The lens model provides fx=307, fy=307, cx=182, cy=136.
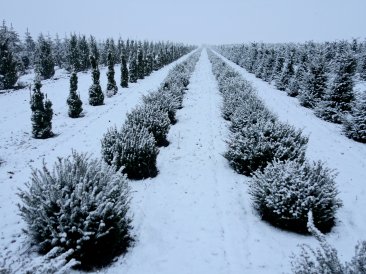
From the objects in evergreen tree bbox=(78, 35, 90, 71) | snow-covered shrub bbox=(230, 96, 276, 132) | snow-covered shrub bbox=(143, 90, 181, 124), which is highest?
snow-covered shrub bbox=(230, 96, 276, 132)

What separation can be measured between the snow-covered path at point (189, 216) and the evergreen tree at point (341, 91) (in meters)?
7.29

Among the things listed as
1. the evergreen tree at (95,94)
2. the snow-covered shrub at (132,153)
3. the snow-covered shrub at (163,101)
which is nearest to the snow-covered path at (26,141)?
the evergreen tree at (95,94)

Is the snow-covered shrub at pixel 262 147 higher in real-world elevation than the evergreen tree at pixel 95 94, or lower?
higher

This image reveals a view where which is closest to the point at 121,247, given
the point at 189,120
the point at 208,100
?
the point at 189,120

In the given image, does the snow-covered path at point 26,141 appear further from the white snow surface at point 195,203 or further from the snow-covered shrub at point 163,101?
the snow-covered shrub at point 163,101

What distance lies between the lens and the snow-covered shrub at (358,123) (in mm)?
11625

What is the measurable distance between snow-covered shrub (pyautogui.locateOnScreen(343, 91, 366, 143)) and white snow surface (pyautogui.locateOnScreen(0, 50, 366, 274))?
18.2 inches

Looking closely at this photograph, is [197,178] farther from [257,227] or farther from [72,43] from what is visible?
[72,43]

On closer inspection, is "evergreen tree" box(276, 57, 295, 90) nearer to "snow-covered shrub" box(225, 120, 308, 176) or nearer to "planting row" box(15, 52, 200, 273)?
"snow-covered shrub" box(225, 120, 308, 176)

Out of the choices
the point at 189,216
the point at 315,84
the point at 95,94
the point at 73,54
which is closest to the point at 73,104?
the point at 95,94

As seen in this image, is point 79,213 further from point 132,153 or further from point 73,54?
point 73,54

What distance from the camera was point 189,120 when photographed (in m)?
13.7

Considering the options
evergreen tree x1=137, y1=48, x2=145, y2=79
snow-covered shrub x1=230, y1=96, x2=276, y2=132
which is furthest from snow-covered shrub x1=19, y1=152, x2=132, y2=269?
evergreen tree x1=137, y1=48, x2=145, y2=79

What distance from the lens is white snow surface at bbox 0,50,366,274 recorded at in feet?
15.4
